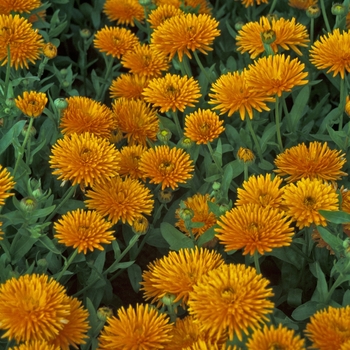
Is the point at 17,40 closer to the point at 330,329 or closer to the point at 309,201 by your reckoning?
the point at 309,201

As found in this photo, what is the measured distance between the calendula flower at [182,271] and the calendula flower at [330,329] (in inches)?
10.8

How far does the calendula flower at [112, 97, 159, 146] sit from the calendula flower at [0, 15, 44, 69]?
1.03 feet

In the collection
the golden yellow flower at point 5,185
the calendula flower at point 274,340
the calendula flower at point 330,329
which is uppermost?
the golden yellow flower at point 5,185

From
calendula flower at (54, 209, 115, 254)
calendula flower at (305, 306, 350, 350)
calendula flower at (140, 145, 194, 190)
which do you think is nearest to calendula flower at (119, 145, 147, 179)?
calendula flower at (140, 145, 194, 190)

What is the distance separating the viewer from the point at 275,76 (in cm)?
185

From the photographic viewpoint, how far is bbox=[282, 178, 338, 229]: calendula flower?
1.62 m

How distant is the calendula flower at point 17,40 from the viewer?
6.75 ft

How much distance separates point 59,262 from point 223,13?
134 cm

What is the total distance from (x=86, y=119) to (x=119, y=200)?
314 millimetres

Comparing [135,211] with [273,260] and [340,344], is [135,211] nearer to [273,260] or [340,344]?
[273,260]

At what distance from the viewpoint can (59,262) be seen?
71.6 inches

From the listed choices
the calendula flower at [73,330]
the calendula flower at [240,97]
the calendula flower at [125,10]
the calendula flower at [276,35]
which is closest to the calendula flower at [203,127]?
the calendula flower at [240,97]

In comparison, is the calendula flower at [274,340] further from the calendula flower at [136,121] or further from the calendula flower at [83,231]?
the calendula flower at [136,121]

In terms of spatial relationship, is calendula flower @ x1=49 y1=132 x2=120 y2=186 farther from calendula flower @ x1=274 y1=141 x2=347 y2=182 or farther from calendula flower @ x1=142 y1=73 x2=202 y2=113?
calendula flower @ x1=274 y1=141 x2=347 y2=182
